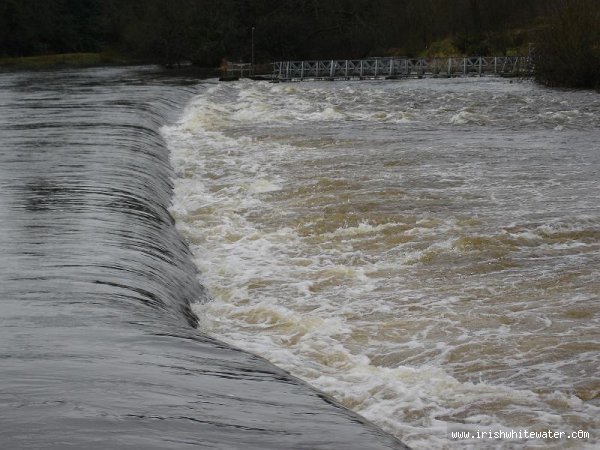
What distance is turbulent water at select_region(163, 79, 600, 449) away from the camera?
6762 mm

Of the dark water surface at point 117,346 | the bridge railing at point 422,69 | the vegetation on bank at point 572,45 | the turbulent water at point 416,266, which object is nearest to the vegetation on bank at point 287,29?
the bridge railing at point 422,69

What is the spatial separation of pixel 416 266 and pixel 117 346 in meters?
4.47

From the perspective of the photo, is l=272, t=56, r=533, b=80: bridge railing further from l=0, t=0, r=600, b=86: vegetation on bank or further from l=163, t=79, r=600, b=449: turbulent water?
l=163, t=79, r=600, b=449: turbulent water

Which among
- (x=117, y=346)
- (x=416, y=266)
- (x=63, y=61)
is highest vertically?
(x=117, y=346)

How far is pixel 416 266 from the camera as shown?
10344 millimetres

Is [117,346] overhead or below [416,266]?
overhead

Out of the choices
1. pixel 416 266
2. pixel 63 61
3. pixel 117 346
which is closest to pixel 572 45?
pixel 416 266

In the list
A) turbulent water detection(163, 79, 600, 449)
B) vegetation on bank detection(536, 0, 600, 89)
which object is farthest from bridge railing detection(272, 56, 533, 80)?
turbulent water detection(163, 79, 600, 449)

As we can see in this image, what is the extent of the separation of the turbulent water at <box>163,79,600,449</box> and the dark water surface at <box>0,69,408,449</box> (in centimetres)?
62

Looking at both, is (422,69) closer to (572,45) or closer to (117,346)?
(572,45)

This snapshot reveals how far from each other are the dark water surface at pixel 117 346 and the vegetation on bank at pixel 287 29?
40.1m

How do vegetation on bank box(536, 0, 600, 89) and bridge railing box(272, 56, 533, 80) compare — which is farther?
bridge railing box(272, 56, 533, 80)

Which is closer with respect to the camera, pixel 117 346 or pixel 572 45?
pixel 117 346

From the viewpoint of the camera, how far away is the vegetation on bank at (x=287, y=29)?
182 ft
